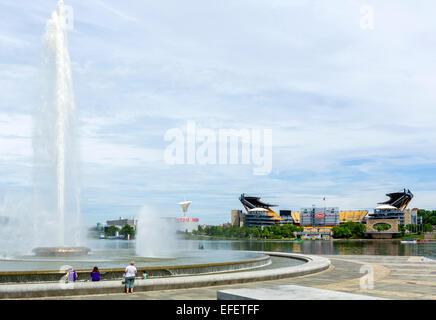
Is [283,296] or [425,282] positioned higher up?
[283,296]

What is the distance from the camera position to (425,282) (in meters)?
23.0

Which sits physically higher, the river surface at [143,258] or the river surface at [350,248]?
the river surface at [143,258]

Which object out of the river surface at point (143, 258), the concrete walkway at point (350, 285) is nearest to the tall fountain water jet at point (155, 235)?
the river surface at point (143, 258)

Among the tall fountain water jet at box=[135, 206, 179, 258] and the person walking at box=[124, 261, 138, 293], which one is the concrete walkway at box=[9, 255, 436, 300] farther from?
the tall fountain water jet at box=[135, 206, 179, 258]

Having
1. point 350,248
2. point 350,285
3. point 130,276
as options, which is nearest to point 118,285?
point 130,276

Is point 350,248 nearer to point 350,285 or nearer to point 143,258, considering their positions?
point 143,258

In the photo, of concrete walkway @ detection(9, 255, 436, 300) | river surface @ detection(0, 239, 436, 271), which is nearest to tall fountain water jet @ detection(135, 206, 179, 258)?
river surface @ detection(0, 239, 436, 271)

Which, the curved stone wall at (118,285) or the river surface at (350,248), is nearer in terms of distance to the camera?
the curved stone wall at (118,285)

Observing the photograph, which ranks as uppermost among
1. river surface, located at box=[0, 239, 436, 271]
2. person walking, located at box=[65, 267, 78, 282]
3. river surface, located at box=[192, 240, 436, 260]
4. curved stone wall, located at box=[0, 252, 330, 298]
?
person walking, located at box=[65, 267, 78, 282]

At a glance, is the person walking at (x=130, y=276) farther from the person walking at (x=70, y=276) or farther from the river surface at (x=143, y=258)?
the river surface at (x=143, y=258)
